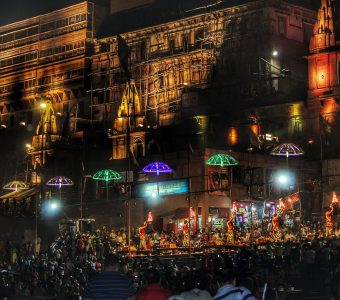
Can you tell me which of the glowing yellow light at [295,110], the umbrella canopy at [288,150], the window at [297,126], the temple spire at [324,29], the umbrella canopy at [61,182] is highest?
the temple spire at [324,29]

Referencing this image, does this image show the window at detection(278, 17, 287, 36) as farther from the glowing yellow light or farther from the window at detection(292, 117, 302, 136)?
the window at detection(292, 117, 302, 136)

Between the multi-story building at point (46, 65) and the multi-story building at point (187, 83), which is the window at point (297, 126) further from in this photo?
the multi-story building at point (46, 65)

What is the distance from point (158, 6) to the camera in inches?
3371

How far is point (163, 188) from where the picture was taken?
5712 cm

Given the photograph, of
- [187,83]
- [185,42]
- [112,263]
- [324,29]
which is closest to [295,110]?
[324,29]

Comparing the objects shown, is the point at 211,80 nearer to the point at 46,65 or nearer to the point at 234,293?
the point at 46,65

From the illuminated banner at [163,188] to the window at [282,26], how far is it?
1003 inches

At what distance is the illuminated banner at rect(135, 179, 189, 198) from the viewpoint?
183 feet

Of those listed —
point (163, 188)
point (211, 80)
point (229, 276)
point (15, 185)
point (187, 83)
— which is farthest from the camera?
point (187, 83)

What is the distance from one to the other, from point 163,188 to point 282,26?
1057 inches

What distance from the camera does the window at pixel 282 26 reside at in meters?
75.3

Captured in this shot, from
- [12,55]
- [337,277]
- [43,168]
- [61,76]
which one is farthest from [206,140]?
[337,277]

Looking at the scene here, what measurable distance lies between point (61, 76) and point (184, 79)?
22126 millimetres

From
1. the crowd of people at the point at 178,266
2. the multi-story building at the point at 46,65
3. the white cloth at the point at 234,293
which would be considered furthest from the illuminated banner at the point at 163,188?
the white cloth at the point at 234,293
